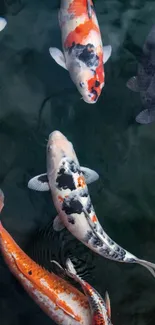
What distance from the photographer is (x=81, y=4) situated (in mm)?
6805

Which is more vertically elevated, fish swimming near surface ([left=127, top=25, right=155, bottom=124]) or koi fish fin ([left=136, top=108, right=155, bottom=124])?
fish swimming near surface ([left=127, top=25, right=155, bottom=124])

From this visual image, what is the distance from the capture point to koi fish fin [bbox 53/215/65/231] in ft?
20.8

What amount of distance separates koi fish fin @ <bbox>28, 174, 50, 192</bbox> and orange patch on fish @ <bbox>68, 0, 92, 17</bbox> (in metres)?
2.18

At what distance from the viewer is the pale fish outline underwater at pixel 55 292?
5.85 meters

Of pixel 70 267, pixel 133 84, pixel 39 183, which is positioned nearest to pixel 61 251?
pixel 70 267

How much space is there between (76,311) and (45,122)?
263 centimetres

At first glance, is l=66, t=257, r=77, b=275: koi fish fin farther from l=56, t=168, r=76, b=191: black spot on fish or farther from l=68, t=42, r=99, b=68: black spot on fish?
l=68, t=42, r=99, b=68: black spot on fish

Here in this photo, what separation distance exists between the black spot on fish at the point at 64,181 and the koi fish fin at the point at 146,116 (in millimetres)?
1449

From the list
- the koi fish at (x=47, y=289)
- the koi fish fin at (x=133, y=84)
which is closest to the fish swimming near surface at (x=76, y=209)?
the koi fish at (x=47, y=289)

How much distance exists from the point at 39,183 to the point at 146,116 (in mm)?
1776

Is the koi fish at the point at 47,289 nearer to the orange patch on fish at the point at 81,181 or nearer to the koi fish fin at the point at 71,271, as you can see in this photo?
the koi fish fin at the point at 71,271

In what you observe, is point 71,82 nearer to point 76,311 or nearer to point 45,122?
point 45,122

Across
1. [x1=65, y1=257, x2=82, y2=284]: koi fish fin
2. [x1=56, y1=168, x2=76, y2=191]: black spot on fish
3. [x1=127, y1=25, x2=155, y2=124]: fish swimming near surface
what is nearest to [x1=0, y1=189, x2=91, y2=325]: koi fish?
[x1=65, y1=257, x2=82, y2=284]: koi fish fin

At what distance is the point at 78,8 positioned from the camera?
267 inches
